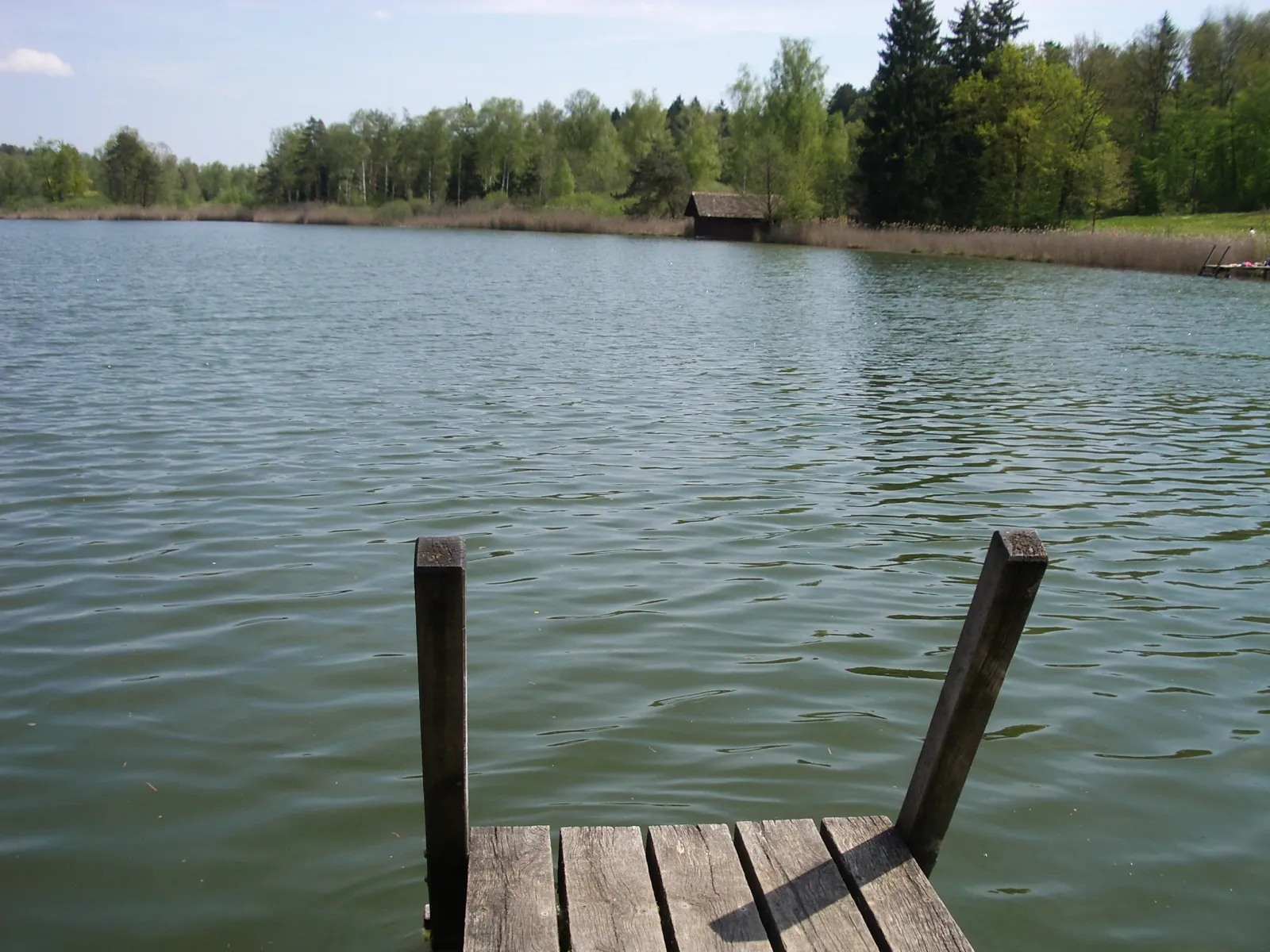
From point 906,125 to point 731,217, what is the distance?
14.4 meters

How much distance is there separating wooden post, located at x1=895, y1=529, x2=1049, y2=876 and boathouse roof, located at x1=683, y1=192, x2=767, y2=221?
77.3 meters

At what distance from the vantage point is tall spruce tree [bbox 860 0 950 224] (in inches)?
2699

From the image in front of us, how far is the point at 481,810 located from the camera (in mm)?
4465

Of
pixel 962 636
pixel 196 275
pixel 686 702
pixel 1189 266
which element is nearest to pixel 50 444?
pixel 686 702

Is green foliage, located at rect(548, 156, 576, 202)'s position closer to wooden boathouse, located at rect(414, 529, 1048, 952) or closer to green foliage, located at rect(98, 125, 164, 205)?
green foliage, located at rect(98, 125, 164, 205)

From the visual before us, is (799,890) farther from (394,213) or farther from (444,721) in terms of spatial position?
(394,213)

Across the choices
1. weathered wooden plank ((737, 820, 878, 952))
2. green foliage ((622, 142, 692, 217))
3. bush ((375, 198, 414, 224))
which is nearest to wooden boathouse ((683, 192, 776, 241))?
green foliage ((622, 142, 692, 217))

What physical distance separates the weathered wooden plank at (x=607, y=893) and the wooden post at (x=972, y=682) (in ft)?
3.28

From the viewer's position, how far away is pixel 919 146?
6919 cm

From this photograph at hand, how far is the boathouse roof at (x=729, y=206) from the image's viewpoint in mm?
78188

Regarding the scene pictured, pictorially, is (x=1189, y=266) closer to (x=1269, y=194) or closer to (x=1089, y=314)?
(x=1089, y=314)

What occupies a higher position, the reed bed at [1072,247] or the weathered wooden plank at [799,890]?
the reed bed at [1072,247]

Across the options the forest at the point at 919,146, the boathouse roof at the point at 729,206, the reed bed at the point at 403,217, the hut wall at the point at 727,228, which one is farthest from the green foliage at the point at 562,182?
the hut wall at the point at 727,228

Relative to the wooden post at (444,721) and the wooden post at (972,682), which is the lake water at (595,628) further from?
the wooden post at (972,682)
